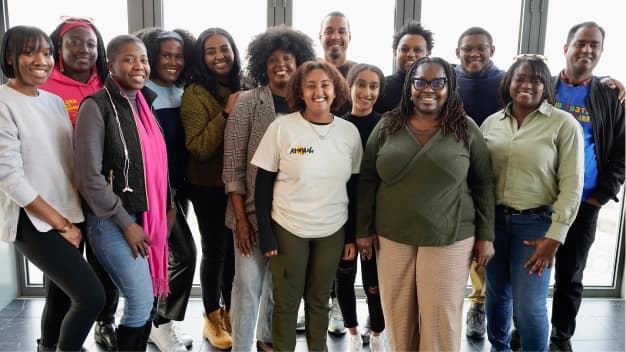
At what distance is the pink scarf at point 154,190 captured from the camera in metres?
1.91

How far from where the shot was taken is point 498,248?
2125mm

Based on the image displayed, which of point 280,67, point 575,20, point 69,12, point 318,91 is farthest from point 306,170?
point 575,20

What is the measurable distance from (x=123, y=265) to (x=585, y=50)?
7.67 feet

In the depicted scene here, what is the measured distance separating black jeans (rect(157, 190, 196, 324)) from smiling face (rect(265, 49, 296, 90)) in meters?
0.80

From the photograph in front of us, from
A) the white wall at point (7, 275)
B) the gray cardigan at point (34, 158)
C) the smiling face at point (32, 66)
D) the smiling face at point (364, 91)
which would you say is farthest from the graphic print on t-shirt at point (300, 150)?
the white wall at point (7, 275)

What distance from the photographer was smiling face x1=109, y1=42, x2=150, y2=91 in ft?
6.16

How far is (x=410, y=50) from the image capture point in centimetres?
258

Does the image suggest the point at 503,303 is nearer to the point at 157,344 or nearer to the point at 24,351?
the point at 157,344

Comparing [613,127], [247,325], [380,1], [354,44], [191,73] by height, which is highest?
[380,1]

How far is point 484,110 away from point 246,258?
4.90 ft

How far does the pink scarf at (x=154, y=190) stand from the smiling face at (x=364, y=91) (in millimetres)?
923

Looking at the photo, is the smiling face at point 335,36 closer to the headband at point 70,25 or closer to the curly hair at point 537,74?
the curly hair at point 537,74

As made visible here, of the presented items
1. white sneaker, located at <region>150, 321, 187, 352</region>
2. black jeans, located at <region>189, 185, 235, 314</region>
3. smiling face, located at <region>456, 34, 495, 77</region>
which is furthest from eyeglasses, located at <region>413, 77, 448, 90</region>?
white sneaker, located at <region>150, 321, 187, 352</region>

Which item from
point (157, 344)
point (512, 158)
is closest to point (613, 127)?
point (512, 158)
